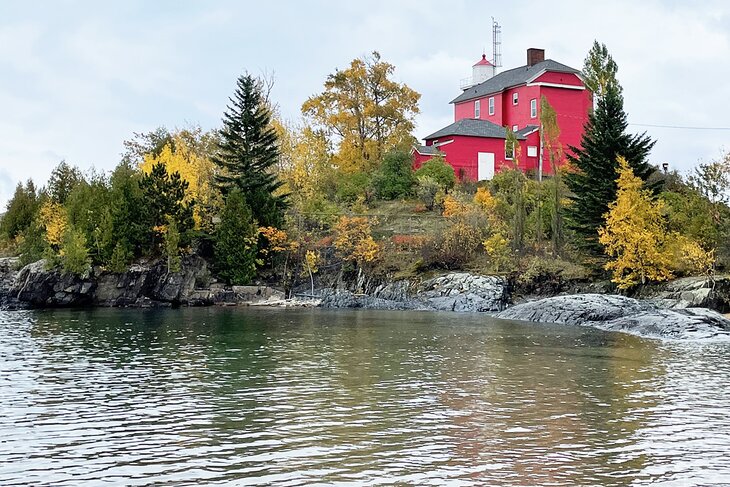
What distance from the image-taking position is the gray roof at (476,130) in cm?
6731

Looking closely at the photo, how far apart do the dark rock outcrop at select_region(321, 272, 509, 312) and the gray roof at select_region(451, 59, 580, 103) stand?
29.2 m

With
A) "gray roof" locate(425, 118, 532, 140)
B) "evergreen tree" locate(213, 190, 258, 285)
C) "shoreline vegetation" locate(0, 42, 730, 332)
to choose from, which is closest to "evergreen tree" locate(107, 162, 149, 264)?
"shoreline vegetation" locate(0, 42, 730, 332)

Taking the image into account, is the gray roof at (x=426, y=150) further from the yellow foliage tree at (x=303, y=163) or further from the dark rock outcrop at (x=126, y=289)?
the dark rock outcrop at (x=126, y=289)

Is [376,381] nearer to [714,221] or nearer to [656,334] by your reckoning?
[656,334]

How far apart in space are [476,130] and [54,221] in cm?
Result: 3611

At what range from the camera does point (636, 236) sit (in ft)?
134

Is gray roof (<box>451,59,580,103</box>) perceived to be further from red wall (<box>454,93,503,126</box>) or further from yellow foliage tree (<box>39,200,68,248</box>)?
yellow foliage tree (<box>39,200,68,248</box>)

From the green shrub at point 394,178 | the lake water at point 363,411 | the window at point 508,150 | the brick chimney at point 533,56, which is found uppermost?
the brick chimney at point 533,56

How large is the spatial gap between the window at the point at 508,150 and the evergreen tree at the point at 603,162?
47.1 ft

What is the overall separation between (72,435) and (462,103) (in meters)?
70.3

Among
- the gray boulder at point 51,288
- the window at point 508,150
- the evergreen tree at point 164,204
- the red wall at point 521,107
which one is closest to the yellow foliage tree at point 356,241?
the evergreen tree at point 164,204

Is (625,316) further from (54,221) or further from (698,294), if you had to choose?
(54,221)

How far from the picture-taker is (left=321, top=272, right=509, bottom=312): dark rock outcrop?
45.8m

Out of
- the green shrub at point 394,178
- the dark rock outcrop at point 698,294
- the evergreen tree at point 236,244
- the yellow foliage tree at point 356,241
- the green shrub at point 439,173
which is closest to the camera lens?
the dark rock outcrop at point 698,294
